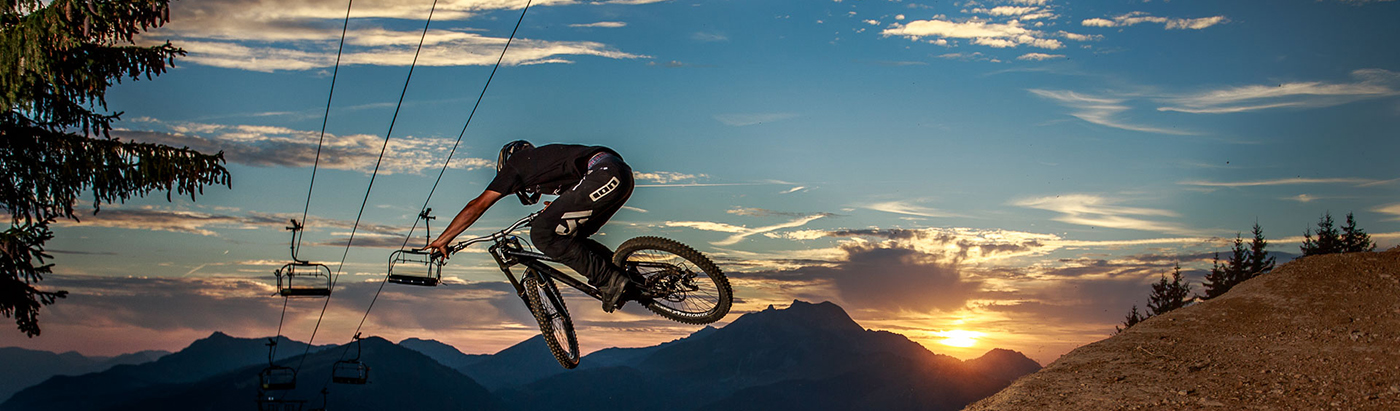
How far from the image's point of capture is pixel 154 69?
20453 millimetres

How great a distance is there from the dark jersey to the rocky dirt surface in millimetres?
20362

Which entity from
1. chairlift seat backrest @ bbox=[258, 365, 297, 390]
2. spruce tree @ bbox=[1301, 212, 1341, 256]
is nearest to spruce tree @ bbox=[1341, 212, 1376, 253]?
spruce tree @ bbox=[1301, 212, 1341, 256]

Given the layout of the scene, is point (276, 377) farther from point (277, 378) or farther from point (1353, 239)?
point (1353, 239)

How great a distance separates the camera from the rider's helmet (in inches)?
359

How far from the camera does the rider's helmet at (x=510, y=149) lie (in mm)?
9117

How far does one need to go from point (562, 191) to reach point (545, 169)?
47cm

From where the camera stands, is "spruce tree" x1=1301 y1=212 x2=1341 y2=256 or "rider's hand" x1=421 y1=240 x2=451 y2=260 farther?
"spruce tree" x1=1301 y1=212 x2=1341 y2=256

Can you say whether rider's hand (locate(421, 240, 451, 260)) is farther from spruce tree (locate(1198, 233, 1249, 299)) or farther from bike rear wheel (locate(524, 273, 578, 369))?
spruce tree (locate(1198, 233, 1249, 299))

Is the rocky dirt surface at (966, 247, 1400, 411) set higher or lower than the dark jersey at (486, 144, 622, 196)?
lower

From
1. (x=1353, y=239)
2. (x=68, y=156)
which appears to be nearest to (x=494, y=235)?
(x=68, y=156)

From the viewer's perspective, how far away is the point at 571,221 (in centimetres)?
934

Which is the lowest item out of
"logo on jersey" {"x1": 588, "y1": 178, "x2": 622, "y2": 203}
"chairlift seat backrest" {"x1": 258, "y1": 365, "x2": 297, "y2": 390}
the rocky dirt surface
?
"chairlift seat backrest" {"x1": 258, "y1": 365, "x2": 297, "y2": 390}

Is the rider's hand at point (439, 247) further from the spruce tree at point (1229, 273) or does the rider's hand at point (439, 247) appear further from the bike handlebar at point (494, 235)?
the spruce tree at point (1229, 273)

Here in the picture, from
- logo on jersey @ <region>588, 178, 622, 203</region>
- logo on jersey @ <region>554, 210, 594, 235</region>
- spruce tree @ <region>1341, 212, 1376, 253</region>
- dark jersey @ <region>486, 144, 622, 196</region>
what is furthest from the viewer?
spruce tree @ <region>1341, 212, 1376, 253</region>
